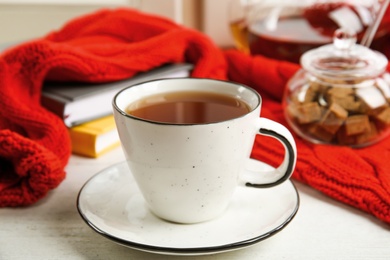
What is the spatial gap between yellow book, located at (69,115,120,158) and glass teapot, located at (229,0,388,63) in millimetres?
278

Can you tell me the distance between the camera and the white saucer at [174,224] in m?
0.40

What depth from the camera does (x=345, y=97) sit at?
1.92ft

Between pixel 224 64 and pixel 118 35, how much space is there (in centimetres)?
17

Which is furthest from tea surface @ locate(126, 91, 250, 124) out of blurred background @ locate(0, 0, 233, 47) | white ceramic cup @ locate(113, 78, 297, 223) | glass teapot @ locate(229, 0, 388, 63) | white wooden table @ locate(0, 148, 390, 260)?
blurred background @ locate(0, 0, 233, 47)

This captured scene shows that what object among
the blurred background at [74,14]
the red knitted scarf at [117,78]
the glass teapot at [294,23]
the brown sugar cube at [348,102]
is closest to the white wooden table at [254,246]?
the red knitted scarf at [117,78]

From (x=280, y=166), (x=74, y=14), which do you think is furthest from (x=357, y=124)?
(x=74, y=14)

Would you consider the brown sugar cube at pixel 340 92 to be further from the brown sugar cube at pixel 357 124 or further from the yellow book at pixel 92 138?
the yellow book at pixel 92 138

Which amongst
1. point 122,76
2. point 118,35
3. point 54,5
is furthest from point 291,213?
point 54,5

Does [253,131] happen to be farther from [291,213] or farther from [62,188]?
[62,188]

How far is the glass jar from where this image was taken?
0.58 m

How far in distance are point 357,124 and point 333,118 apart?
0.03 metres

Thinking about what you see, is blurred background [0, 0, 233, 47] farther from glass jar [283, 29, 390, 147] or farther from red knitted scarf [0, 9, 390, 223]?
glass jar [283, 29, 390, 147]

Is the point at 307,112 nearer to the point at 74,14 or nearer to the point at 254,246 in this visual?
the point at 254,246

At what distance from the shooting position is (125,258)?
419mm
